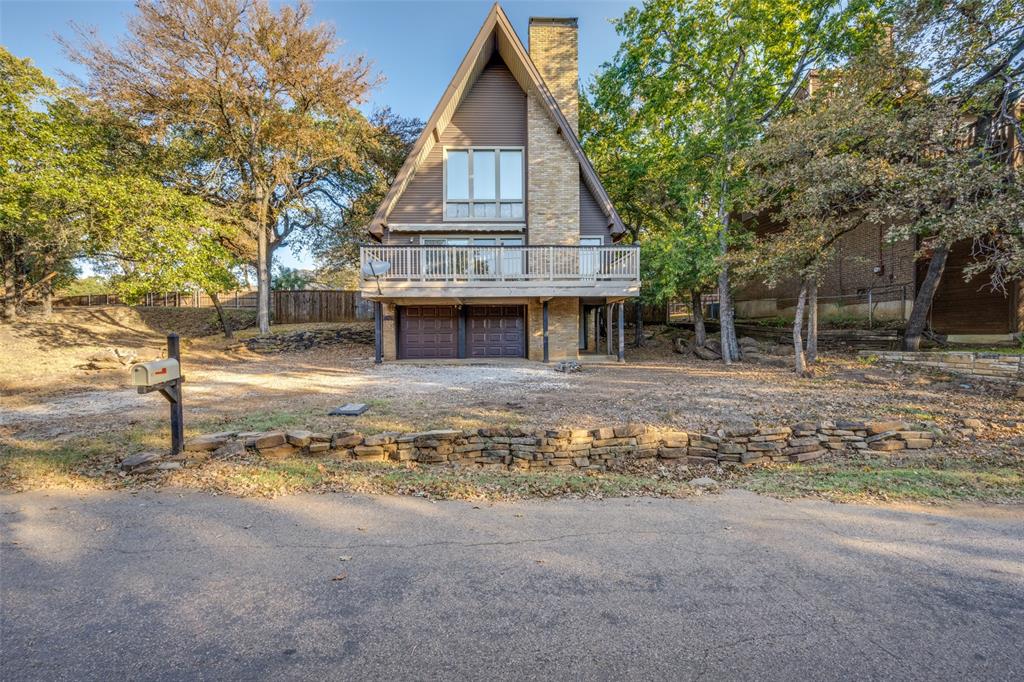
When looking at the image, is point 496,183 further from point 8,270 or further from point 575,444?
point 8,270

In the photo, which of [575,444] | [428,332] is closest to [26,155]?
[428,332]

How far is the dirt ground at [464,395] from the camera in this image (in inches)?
278

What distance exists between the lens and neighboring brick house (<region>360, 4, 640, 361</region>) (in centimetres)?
1511

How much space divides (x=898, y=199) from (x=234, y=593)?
12.0m

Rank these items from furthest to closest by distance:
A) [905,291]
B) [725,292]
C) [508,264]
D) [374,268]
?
[905,291], [725,292], [508,264], [374,268]

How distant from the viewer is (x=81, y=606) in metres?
2.56

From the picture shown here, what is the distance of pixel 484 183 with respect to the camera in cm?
1623

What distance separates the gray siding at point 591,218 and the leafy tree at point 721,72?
9.70ft

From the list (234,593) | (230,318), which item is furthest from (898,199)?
(230,318)

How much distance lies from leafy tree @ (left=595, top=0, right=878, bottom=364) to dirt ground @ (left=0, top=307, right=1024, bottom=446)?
5278mm

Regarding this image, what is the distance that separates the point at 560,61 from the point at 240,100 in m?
13.0

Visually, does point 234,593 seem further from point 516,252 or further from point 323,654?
point 516,252

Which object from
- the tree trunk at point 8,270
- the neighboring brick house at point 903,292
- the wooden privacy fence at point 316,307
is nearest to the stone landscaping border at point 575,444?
the neighboring brick house at point 903,292

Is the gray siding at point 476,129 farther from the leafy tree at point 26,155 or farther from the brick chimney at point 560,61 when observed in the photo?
the leafy tree at point 26,155
